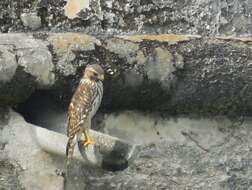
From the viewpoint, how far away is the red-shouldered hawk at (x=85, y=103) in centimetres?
464

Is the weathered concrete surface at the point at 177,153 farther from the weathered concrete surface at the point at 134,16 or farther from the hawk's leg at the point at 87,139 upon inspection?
the weathered concrete surface at the point at 134,16

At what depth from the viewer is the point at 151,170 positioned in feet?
16.1

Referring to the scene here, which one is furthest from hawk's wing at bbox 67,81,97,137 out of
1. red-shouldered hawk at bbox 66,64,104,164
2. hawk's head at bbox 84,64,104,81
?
hawk's head at bbox 84,64,104,81

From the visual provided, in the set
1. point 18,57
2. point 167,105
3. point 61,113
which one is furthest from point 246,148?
point 18,57

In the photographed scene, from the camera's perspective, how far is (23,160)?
466 cm

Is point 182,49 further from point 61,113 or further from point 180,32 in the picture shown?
point 61,113

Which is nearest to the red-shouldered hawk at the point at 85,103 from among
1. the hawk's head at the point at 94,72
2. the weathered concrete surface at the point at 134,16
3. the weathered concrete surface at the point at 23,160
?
the hawk's head at the point at 94,72

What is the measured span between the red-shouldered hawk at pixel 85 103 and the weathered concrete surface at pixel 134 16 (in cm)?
37

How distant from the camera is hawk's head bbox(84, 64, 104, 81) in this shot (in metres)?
4.57

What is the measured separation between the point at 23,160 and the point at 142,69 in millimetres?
731

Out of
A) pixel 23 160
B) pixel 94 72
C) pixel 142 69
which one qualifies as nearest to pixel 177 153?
pixel 142 69

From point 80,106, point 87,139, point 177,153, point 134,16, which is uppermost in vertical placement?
point 134,16

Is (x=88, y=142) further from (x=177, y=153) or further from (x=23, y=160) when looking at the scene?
(x=177, y=153)

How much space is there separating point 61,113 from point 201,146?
29.4 inches
